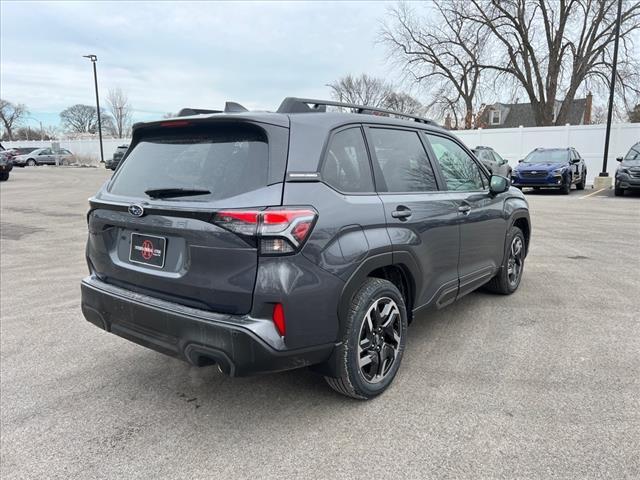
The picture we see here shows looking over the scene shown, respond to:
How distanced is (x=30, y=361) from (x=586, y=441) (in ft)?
12.7

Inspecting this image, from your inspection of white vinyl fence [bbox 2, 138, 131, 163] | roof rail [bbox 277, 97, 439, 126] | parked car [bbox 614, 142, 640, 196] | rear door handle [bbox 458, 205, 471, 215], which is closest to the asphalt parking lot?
rear door handle [bbox 458, 205, 471, 215]

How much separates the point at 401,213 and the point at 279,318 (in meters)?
1.17

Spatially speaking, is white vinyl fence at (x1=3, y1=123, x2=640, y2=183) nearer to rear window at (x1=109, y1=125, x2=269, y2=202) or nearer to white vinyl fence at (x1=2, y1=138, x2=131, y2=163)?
rear window at (x1=109, y1=125, x2=269, y2=202)

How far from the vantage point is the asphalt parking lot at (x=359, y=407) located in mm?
2494

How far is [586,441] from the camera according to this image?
263 cm

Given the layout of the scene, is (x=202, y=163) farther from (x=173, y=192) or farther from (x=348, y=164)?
(x=348, y=164)

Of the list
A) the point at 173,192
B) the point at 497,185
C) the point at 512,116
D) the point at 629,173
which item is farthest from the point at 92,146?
the point at 173,192

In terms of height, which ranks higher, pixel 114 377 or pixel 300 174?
pixel 300 174

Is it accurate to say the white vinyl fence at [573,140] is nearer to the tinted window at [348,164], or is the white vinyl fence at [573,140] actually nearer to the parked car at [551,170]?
the parked car at [551,170]

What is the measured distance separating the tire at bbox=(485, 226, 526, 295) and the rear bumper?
2.94 m

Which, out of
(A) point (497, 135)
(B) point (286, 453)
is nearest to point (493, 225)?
(B) point (286, 453)

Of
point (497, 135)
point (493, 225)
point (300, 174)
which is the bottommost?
point (493, 225)

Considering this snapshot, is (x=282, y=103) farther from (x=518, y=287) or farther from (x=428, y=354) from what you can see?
(x=518, y=287)

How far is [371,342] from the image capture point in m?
3.04
